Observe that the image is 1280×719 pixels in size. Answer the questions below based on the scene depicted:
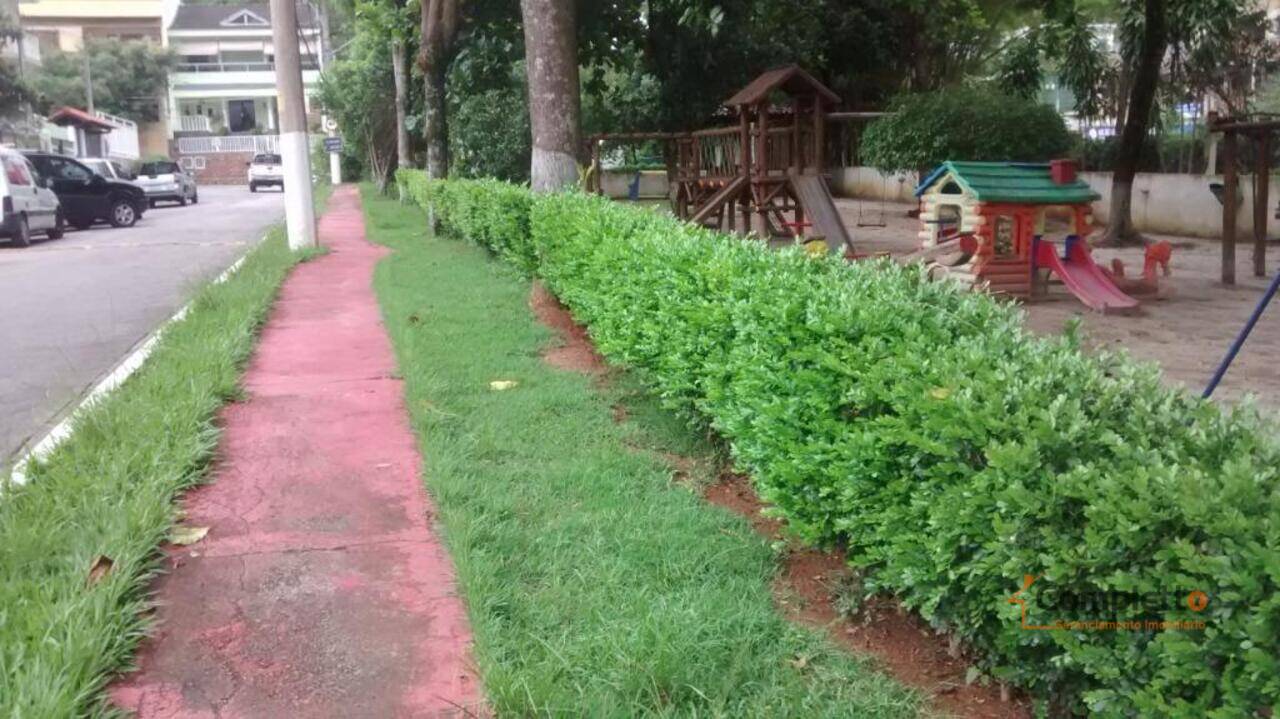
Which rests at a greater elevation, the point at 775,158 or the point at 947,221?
the point at 775,158

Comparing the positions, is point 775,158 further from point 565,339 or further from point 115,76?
point 115,76

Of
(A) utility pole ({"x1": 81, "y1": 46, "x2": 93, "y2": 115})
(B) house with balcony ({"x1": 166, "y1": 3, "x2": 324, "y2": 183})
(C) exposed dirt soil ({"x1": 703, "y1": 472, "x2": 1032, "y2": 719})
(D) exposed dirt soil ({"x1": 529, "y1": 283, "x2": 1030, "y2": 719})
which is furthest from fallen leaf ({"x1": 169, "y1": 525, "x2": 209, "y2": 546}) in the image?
(B) house with balcony ({"x1": 166, "y1": 3, "x2": 324, "y2": 183})

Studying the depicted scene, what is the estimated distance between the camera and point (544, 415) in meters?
6.10

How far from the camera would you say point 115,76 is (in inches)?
2288

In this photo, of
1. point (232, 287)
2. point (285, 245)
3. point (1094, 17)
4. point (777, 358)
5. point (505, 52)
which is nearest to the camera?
point (777, 358)

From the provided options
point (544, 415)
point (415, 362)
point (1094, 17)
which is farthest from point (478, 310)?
point (1094, 17)

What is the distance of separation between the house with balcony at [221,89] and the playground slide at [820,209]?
51.3 meters

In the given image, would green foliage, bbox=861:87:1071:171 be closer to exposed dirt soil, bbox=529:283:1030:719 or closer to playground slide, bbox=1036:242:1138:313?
playground slide, bbox=1036:242:1138:313

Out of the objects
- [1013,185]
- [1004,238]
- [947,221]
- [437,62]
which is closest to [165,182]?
[437,62]

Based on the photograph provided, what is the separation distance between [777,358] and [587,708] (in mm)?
1561

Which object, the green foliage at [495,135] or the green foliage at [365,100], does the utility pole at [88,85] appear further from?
the green foliage at [495,135]

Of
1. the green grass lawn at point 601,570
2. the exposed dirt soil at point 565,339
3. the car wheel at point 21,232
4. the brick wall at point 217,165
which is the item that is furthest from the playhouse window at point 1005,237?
the brick wall at point 217,165

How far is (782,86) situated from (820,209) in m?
1.79

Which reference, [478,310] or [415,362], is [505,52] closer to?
[478,310]
